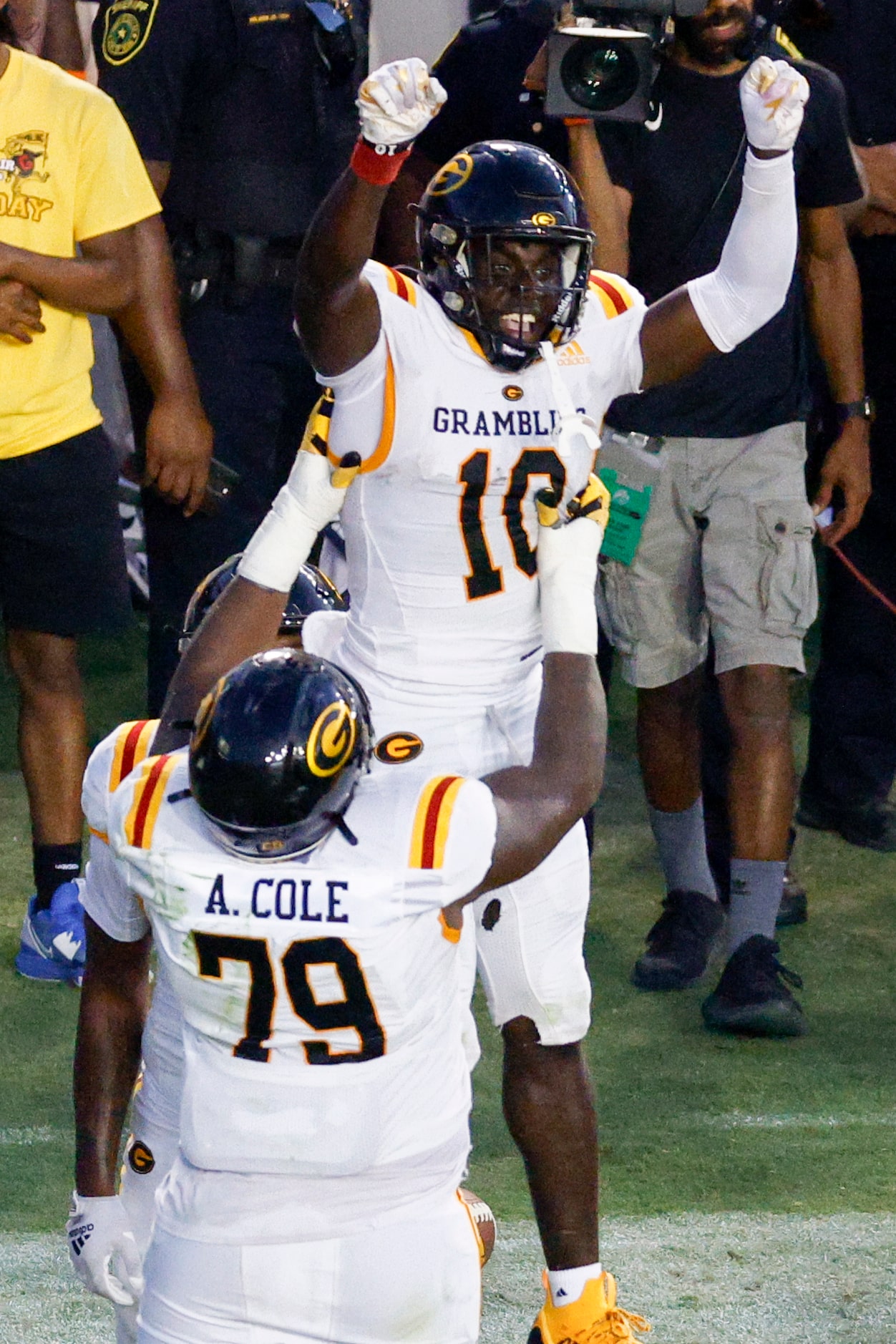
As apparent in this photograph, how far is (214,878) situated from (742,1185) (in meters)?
1.74

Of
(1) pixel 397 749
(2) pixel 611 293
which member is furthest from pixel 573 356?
(1) pixel 397 749

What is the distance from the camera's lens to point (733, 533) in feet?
14.9

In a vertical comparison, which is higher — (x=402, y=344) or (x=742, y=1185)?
(x=402, y=344)

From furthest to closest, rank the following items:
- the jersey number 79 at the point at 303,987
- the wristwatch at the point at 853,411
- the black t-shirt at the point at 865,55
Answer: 1. the black t-shirt at the point at 865,55
2. the wristwatch at the point at 853,411
3. the jersey number 79 at the point at 303,987

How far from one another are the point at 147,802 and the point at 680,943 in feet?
7.97

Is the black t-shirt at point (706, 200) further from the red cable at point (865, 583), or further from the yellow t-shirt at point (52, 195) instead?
the yellow t-shirt at point (52, 195)

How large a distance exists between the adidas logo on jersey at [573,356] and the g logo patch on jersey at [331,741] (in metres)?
1.08

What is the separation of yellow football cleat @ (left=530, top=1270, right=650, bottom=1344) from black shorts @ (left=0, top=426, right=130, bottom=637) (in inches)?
78.7

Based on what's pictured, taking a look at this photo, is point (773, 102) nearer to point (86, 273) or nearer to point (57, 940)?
point (86, 273)

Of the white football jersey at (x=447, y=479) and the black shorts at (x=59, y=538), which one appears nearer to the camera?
the white football jersey at (x=447, y=479)

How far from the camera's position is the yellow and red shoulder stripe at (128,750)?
2.72 metres

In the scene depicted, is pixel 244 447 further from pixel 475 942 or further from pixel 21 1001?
pixel 475 942

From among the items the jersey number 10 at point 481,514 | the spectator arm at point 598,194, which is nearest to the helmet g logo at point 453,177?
the jersey number 10 at point 481,514

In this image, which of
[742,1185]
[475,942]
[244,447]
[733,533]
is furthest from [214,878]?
[244,447]
